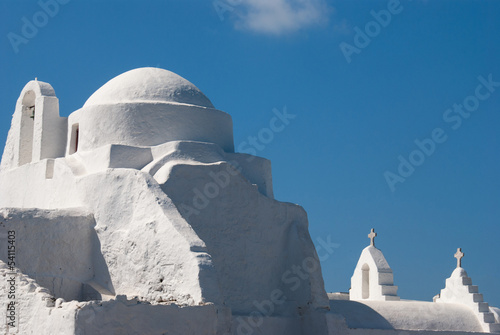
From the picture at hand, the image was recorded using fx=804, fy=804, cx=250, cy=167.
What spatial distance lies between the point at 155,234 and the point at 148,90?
4462 mm

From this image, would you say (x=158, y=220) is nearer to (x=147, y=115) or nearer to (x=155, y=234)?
(x=155, y=234)

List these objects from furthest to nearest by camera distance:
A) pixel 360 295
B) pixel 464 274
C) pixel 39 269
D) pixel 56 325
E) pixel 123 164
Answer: pixel 360 295
pixel 464 274
pixel 123 164
pixel 39 269
pixel 56 325

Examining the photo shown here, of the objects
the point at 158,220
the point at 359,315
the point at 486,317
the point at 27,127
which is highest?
the point at 27,127

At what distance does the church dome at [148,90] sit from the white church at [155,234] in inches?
1.3

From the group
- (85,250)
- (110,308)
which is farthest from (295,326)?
(110,308)

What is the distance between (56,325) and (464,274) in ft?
41.4

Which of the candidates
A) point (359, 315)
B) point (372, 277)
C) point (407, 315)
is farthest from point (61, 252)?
point (372, 277)

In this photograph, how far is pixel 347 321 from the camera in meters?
17.4

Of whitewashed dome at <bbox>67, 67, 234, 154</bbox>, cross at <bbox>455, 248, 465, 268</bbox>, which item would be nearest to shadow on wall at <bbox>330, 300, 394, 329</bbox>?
whitewashed dome at <bbox>67, 67, 234, 154</bbox>

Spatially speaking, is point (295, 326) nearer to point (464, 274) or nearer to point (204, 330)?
point (204, 330)

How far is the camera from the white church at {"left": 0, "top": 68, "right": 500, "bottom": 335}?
12.9 metres

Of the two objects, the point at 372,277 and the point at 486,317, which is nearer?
the point at 486,317

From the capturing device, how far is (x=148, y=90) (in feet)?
58.0

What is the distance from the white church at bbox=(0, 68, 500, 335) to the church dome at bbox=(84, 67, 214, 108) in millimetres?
33
